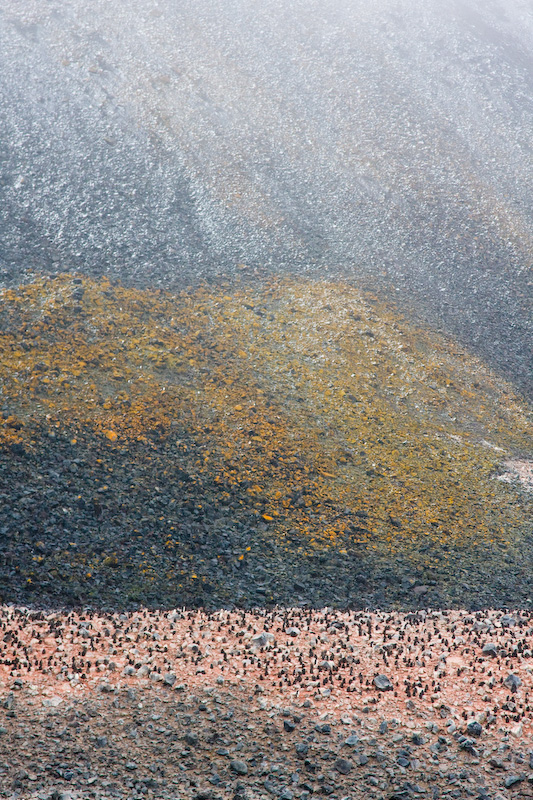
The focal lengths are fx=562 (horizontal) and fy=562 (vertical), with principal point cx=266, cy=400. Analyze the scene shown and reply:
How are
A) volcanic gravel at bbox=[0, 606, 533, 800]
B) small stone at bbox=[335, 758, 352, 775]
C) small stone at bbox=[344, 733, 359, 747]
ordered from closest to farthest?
volcanic gravel at bbox=[0, 606, 533, 800] < small stone at bbox=[335, 758, 352, 775] < small stone at bbox=[344, 733, 359, 747]

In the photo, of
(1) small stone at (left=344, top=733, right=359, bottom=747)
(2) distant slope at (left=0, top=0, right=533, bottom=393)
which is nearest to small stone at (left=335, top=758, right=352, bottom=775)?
(1) small stone at (left=344, top=733, right=359, bottom=747)

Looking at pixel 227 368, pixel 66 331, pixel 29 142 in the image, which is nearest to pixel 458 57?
pixel 29 142

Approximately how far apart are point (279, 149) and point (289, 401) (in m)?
23.4

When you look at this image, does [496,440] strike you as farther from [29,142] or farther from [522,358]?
[29,142]

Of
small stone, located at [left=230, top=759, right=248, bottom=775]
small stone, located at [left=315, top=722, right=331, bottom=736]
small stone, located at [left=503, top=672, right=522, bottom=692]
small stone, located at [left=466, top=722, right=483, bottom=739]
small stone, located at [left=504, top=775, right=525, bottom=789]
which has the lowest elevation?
small stone, located at [left=230, top=759, right=248, bottom=775]

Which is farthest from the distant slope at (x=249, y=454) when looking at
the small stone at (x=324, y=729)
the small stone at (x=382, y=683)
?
the small stone at (x=324, y=729)

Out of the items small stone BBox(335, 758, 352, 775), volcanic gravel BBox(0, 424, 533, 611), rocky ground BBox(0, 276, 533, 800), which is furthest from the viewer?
volcanic gravel BBox(0, 424, 533, 611)

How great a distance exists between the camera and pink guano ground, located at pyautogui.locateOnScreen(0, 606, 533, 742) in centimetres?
1180

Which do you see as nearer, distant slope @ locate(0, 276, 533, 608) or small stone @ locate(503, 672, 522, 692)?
small stone @ locate(503, 672, 522, 692)

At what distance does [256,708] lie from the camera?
1154cm

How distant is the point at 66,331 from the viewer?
25.1 metres

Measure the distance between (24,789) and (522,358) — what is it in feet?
95.8

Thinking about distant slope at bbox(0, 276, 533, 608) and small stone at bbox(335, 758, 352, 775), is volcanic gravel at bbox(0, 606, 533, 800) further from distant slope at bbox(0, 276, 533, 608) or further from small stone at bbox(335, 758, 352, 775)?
distant slope at bbox(0, 276, 533, 608)

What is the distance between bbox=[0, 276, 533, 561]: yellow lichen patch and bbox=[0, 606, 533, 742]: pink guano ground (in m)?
4.70
